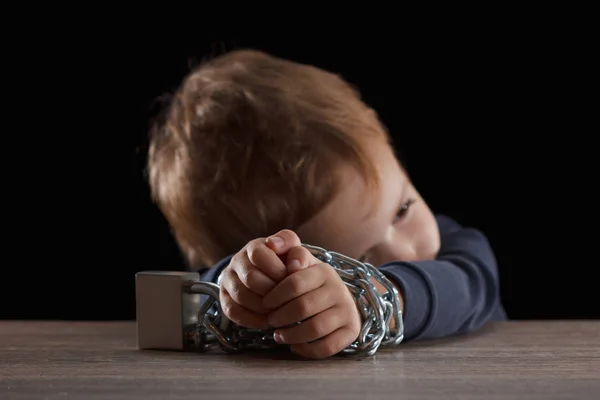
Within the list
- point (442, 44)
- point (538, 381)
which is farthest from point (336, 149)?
point (442, 44)

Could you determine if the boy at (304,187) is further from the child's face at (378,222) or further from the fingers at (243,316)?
the fingers at (243,316)

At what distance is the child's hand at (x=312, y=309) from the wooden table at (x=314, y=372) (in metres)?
0.02

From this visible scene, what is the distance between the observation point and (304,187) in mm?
1038

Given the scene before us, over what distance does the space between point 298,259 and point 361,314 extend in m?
0.08

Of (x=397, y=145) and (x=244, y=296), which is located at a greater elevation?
(x=397, y=145)

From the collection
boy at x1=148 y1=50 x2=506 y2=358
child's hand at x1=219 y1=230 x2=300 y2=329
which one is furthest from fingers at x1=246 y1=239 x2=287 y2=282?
boy at x1=148 y1=50 x2=506 y2=358

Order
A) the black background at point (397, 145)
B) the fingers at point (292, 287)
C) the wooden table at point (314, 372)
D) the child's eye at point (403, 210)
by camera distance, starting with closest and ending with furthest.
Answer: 1. the wooden table at point (314, 372)
2. the fingers at point (292, 287)
3. the child's eye at point (403, 210)
4. the black background at point (397, 145)

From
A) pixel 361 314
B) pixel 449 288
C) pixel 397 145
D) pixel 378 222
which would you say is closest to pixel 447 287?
pixel 449 288

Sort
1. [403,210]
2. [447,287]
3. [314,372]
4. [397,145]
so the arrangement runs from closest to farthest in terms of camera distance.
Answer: [314,372] → [447,287] → [403,210] → [397,145]

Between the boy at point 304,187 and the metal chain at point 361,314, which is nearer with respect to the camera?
the metal chain at point 361,314

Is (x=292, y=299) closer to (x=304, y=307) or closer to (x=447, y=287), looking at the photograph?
(x=304, y=307)

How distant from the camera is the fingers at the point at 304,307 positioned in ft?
Answer: 2.66

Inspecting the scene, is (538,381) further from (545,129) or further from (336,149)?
(545,129)

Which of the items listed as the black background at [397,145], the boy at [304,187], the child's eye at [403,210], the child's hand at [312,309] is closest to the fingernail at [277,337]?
the child's hand at [312,309]
